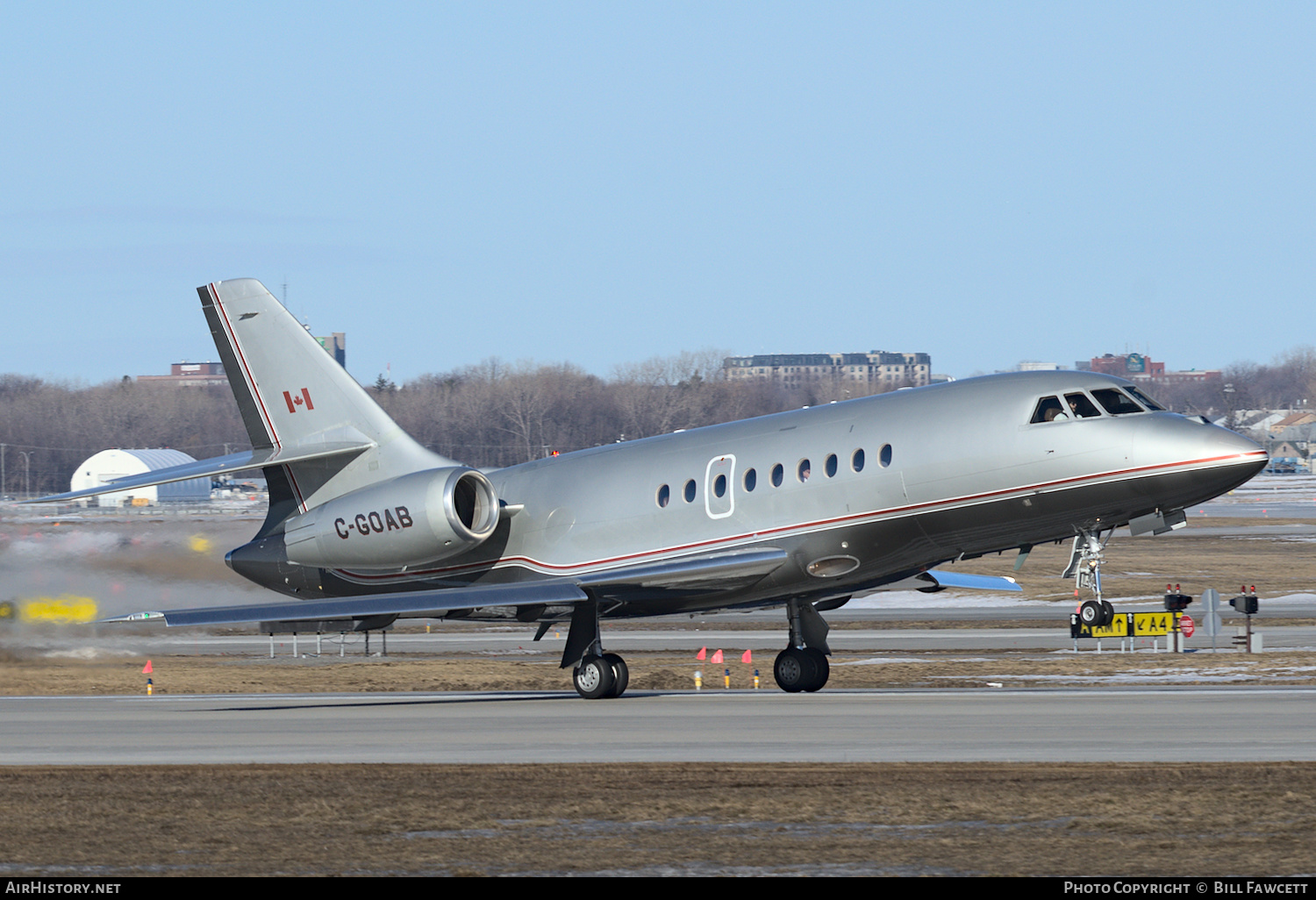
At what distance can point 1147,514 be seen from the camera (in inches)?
945

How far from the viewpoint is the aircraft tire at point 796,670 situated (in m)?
27.1

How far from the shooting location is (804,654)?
2714 cm

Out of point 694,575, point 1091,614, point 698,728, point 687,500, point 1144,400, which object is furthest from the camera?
point 687,500

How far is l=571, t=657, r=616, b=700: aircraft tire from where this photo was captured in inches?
1034

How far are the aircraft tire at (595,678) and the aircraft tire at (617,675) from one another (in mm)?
32

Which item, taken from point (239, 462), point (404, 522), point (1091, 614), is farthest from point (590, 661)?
point (1091, 614)

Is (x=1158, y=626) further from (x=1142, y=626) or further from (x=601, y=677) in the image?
(x=601, y=677)

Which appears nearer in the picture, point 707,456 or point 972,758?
point 972,758

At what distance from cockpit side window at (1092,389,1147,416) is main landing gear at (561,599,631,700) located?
28.3 feet


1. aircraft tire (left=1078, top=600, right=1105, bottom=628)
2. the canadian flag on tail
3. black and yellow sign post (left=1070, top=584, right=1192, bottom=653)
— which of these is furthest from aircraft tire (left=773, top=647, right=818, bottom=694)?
the canadian flag on tail

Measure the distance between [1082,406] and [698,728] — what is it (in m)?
7.78
